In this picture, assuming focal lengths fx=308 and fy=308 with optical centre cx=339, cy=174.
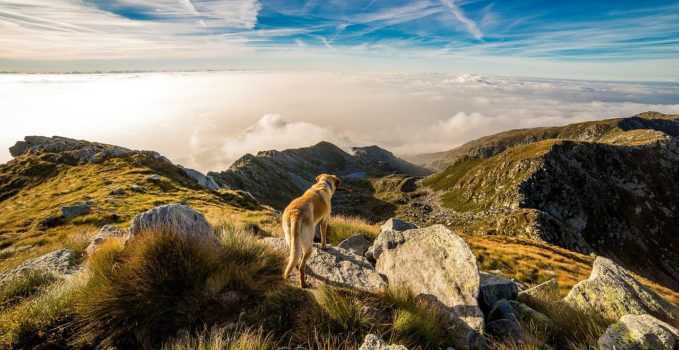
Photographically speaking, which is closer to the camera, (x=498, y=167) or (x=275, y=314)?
(x=275, y=314)

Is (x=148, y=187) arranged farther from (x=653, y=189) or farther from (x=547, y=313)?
(x=653, y=189)

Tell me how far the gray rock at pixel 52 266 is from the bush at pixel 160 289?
8.10ft

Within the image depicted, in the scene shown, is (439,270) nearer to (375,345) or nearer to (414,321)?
(414,321)

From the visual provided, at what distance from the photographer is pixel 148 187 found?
57188 mm

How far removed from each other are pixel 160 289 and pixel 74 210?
41534 millimetres

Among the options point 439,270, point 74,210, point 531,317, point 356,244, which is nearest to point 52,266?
point 356,244

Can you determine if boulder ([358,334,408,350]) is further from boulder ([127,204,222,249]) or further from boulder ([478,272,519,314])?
boulder ([127,204,222,249])

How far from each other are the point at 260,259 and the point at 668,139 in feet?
798

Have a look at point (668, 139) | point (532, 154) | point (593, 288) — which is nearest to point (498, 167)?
point (532, 154)

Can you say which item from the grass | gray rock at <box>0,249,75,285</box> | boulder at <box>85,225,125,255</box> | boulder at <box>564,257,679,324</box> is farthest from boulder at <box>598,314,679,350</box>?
boulder at <box>85,225,125,255</box>

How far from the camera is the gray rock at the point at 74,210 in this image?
1425 inches

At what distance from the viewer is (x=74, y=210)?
37062mm

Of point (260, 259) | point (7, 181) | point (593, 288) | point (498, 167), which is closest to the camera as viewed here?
point (593, 288)

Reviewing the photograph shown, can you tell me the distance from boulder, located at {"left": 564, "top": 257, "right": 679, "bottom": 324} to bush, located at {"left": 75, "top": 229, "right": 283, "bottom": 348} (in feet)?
25.6
